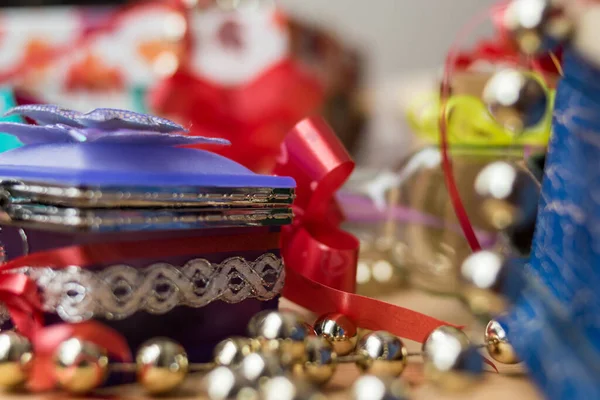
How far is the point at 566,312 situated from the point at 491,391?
0.24ft

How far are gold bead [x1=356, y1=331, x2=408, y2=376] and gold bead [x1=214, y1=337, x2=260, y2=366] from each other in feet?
0.21

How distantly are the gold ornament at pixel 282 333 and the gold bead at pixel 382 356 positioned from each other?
40mm

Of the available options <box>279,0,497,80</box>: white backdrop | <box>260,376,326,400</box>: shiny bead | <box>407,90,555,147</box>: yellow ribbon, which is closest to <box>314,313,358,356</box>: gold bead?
<box>260,376,326,400</box>: shiny bead

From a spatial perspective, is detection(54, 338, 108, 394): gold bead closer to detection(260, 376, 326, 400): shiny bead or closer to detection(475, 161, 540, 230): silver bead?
detection(260, 376, 326, 400): shiny bead

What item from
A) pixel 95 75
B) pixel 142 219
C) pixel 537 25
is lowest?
pixel 95 75

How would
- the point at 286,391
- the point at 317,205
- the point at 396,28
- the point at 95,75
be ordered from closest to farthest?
1. the point at 286,391
2. the point at 317,205
3. the point at 95,75
4. the point at 396,28

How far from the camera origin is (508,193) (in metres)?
0.39

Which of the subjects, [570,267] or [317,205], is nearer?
[570,267]

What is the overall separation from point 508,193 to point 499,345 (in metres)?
0.09

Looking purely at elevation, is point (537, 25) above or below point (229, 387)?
above

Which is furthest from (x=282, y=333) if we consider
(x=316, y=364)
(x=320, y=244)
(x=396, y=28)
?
(x=396, y=28)

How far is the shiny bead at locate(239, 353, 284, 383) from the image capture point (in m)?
0.32

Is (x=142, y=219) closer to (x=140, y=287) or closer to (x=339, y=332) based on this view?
(x=140, y=287)

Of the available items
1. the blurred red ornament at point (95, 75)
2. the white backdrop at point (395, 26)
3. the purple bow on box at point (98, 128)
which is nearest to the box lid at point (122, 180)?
the purple bow on box at point (98, 128)
